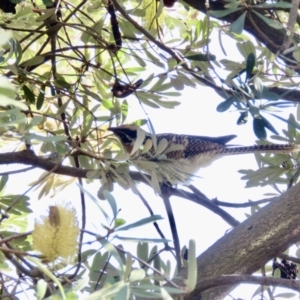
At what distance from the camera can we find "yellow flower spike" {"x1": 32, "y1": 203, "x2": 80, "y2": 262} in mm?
1067

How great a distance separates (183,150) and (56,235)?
7.08 ft

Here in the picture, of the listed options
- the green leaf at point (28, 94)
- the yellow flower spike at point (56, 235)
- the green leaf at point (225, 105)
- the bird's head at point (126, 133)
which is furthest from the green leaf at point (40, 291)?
the bird's head at point (126, 133)

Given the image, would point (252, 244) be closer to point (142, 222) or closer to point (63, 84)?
point (142, 222)

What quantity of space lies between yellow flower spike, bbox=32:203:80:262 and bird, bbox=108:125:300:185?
84 cm

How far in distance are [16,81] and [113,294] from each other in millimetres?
1333

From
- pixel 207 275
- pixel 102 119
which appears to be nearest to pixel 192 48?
pixel 102 119

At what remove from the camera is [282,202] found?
71.8 inches

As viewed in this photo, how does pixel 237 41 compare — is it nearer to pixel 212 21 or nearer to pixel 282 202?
pixel 212 21

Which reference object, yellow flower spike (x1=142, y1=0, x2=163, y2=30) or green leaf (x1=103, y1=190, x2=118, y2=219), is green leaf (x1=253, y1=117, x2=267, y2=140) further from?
green leaf (x1=103, y1=190, x2=118, y2=219)

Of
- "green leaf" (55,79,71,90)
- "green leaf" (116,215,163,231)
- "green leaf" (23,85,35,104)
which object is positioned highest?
"green leaf" (55,79,71,90)

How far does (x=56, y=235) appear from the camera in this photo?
107cm

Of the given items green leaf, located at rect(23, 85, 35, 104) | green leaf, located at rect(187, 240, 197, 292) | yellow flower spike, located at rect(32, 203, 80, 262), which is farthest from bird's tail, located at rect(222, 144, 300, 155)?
yellow flower spike, located at rect(32, 203, 80, 262)

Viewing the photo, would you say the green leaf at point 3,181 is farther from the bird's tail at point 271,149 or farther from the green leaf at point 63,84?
the bird's tail at point 271,149

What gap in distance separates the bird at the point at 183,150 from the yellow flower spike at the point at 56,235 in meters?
0.84
